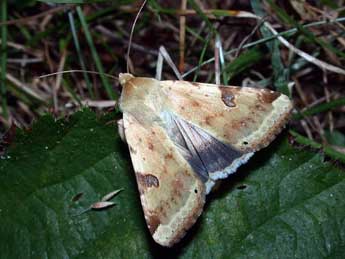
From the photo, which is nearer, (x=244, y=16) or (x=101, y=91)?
(x=244, y=16)

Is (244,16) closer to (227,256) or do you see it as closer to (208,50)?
(208,50)

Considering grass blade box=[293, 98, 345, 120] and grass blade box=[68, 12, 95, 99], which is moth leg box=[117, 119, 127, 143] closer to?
grass blade box=[68, 12, 95, 99]

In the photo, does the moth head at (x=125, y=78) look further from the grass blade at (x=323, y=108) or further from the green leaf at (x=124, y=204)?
the grass blade at (x=323, y=108)

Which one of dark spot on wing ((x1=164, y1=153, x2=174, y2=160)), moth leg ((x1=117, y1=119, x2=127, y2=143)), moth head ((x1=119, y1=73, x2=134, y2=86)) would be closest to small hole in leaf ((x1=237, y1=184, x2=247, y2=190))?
dark spot on wing ((x1=164, y1=153, x2=174, y2=160))

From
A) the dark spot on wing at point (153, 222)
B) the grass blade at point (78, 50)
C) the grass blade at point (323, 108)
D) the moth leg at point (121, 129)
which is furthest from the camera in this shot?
the grass blade at point (78, 50)

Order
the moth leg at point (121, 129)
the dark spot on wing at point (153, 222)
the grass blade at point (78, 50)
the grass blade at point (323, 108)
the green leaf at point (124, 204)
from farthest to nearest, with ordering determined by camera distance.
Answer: the grass blade at point (78, 50) → the grass blade at point (323, 108) → the moth leg at point (121, 129) → the green leaf at point (124, 204) → the dark spot on wing at point (153, 222)

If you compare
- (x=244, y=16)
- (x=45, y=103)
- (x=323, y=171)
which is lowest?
(x=45, y=103)

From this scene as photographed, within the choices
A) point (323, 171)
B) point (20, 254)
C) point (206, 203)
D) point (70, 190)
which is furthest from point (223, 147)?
point (20, 254)

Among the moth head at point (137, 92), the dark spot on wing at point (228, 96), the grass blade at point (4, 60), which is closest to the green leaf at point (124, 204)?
the moth head at point (137, 92)
